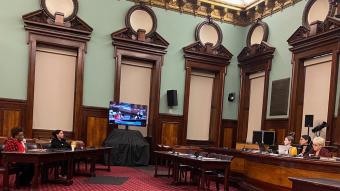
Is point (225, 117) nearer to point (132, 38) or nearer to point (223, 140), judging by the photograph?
point (223, 140)

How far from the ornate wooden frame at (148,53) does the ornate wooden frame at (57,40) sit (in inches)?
38.8

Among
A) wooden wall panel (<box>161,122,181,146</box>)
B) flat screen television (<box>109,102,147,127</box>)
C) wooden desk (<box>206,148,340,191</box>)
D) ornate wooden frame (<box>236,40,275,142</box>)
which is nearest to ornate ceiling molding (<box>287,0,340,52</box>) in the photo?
ornate wooden frame (<box>236,40,275,142</box>)

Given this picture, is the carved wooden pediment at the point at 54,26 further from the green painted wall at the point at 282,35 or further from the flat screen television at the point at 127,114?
the green painted wall at the point at 282,35

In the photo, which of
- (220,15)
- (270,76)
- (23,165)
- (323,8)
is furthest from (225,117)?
(23,165)

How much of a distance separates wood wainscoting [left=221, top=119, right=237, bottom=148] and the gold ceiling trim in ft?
11.3

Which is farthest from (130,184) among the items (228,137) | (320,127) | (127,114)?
(228,137)

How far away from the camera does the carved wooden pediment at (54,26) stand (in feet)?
31.8

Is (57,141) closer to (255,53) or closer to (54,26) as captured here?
(54,26)

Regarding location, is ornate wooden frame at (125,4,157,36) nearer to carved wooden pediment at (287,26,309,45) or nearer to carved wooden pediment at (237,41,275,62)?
carved wooden pediment at (237,41,275,62)

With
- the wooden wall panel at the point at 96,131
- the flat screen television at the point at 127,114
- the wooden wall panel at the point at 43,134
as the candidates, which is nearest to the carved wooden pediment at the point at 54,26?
the flat screen television at the point at 127,114

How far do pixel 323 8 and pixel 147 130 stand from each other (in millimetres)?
6077

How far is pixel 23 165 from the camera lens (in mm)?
6039

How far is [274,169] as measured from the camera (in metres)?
6.24

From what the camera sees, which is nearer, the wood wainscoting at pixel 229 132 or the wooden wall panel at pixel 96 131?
the wooden wall panel at pixel 96 131
